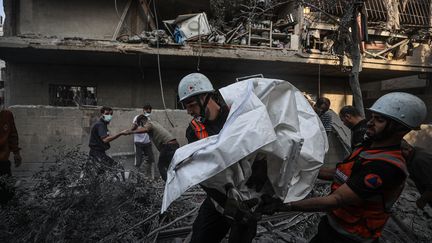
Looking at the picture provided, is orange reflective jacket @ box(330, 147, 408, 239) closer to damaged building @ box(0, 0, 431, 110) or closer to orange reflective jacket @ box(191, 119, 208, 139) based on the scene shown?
orange reflective jacket @ box(191, 119, 208, 139)

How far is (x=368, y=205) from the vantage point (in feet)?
5.95

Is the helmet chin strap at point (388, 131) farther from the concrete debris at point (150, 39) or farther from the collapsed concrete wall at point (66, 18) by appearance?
the collapsed concrete wall at point (66, 18)

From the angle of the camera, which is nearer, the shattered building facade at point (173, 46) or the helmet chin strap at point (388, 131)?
the helmet chin strap at point (388, 131)

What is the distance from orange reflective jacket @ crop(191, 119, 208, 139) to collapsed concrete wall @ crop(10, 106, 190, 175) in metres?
5.57

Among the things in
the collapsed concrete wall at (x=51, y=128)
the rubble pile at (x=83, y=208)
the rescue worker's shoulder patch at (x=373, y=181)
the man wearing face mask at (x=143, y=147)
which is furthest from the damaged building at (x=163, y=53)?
the rescue worker's shoulder patch at (x=373, y=181)

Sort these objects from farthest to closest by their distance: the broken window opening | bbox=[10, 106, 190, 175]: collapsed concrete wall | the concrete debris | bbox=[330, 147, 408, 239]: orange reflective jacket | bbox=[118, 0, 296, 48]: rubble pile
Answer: the broken window opening
bbox=[118, 0, 296, 48]: rubble pile
the concrete debris
bbox=[10, 106, 190, 175]: collapsed concrete wall
bbox=[330, 147, 408, 239]: orange reflective jacket

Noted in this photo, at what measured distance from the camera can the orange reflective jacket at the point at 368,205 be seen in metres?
1.76

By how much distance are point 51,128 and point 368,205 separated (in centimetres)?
714

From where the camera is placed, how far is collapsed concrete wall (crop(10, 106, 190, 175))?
7.22 metres

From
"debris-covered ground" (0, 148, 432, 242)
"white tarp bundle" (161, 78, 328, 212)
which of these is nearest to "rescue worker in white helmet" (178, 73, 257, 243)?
"white tarp bundle" (161, 78, 328, 212)

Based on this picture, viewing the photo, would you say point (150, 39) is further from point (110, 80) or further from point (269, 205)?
point (269, 205)

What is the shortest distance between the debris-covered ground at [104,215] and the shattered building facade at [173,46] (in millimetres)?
5421

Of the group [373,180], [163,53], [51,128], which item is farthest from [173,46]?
[373,180]

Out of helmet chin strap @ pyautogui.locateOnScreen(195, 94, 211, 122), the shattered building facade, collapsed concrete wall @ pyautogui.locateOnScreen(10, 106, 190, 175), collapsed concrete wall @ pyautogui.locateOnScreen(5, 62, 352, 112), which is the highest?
the shattered building facade
